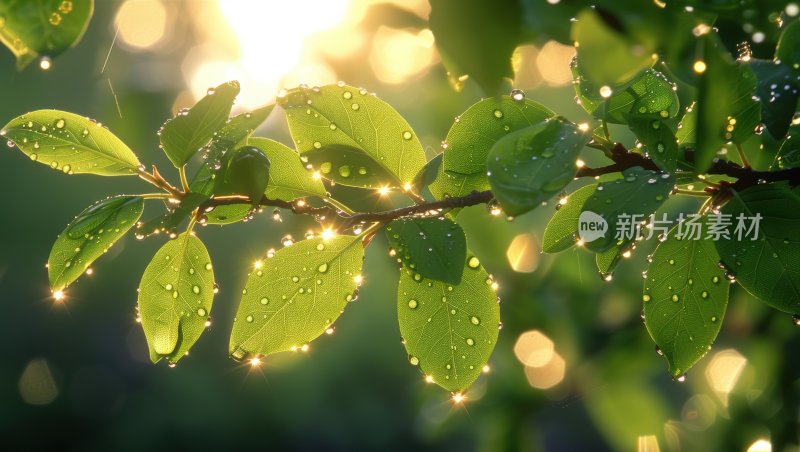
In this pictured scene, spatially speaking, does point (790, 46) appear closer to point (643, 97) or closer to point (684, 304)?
point (643, 97)

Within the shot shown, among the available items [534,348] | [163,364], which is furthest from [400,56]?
[163,364]

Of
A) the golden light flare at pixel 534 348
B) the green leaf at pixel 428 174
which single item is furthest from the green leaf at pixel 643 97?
the golden light flare at pixel 534 348

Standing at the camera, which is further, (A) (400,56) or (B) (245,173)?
(A) (400,56)

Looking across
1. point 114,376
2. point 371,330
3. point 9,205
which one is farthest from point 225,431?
point 9,205

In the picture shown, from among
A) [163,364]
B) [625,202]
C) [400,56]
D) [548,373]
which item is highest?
[400,56]

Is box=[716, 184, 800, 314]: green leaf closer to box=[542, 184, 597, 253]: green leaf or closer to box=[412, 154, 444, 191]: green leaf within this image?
box=[542, 184, 597, 253]: green leaf

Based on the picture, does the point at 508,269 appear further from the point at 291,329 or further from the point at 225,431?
the point at 225,431

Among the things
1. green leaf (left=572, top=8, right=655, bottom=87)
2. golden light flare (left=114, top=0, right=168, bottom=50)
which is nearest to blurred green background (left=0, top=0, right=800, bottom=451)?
golden light flare (left=114, top=0, right=168, bottom=50)
